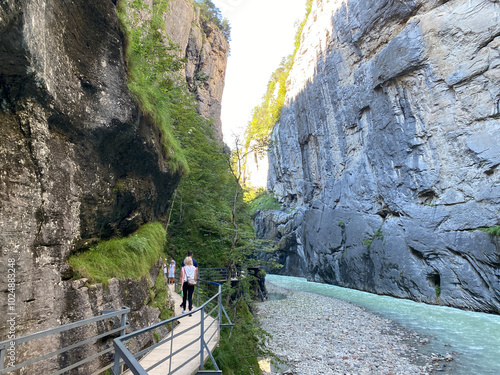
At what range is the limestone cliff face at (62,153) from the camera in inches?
164

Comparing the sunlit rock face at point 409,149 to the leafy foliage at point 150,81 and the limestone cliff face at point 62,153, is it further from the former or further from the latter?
the limestone cliff face at point 62,153

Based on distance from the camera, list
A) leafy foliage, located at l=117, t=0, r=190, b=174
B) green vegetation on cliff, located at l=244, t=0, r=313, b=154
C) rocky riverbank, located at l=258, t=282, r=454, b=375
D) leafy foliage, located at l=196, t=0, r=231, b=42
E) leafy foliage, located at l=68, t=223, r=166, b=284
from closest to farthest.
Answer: leafy foliage, located at l=68, t=223, r=166, b=284 < leafy foliage, located at l=117, t=0, r=190, b=174 < rocky riverbank, located at l=258, t=282, r=454, b=375 < leafy foliage, located at l=196, t=0, r=231, b=42 < green vegetation on cliff, located at l=244, t=0, r=313, b=154

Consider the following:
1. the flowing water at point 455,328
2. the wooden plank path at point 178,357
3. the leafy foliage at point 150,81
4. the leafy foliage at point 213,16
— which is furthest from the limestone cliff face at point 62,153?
the leafy foliage at point 213,16

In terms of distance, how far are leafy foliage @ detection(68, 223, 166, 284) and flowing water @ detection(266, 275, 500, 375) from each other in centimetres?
969

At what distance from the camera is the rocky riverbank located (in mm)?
9242

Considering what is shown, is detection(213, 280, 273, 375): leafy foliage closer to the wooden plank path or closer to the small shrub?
the wooden plank path

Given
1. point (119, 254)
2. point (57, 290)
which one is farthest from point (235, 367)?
point (57, 290)

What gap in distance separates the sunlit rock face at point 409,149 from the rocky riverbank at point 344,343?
649 centimetres

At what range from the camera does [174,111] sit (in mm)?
15047

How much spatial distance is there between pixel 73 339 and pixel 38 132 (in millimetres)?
3349

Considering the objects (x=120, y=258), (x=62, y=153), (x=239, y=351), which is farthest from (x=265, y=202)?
(x=62, y=153)

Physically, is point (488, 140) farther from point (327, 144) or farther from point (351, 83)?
point (327, 144)

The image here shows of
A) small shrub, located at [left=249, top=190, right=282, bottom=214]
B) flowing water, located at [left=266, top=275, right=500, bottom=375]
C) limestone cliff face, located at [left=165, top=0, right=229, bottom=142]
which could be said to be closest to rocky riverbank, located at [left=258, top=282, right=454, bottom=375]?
flowing water, located at [left=266, top=275, right=500, bottom=375]

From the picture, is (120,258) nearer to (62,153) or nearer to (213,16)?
(62,153)
